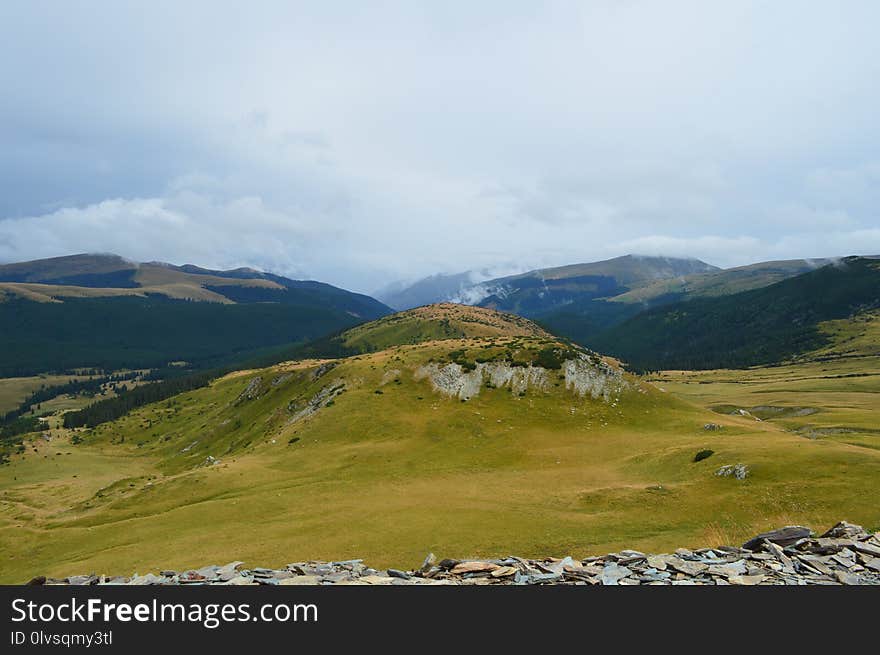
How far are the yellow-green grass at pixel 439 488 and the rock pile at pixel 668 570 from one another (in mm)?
9092

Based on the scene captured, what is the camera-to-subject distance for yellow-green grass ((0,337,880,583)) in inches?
1351

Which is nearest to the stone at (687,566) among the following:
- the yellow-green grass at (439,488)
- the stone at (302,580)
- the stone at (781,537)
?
the stone at (781,537)

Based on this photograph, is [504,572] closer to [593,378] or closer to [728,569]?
[728,569]

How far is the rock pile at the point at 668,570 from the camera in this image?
17156mm

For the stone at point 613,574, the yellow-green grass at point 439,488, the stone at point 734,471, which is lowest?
the yellow-green grass at point 439,488

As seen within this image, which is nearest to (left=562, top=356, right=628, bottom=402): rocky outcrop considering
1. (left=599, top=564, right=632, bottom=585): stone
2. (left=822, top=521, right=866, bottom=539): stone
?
(left=822, top=521, right=866, bottom=539): stone

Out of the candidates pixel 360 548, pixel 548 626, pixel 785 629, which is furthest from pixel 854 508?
pixel 360 548

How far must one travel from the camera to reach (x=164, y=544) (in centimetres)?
3922

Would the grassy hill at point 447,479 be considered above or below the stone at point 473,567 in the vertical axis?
below

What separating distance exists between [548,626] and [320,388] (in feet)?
278

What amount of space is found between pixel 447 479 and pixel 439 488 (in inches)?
156

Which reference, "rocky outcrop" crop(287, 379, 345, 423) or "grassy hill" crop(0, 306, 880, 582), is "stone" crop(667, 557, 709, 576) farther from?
"rocky outcrop" crop(287, 379, 345, 423)

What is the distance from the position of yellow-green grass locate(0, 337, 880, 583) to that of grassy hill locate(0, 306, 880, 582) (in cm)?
25

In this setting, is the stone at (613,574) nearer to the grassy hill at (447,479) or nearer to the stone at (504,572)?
the stone at (504,572)
